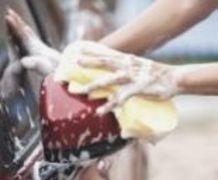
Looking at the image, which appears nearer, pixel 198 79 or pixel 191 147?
pixel 198 79

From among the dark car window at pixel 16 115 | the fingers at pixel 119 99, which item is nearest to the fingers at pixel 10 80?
the dark car window at pixel 16 115

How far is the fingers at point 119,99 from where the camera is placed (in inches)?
66.4

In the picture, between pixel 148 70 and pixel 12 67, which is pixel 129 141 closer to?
pixel 148 70

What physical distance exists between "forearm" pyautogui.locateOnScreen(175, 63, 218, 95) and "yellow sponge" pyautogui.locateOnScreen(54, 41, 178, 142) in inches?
2.0

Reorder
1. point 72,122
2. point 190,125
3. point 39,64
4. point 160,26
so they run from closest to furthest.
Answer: point 72,122, point 39,64, point 160,26, point 190,125

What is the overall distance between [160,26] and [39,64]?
1.29ft

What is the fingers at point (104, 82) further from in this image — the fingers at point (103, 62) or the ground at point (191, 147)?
the ground at point (191, 147)

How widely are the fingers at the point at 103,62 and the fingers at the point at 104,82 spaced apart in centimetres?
3

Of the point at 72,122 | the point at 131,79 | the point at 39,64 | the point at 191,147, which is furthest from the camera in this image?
the point at 191,147

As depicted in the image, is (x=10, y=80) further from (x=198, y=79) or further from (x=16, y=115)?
(x=198, y=79)

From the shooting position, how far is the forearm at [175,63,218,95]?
1.78 m

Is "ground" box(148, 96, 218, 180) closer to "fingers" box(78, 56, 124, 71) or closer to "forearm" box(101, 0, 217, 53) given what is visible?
"forearm" box(101, 0, 217, 53)

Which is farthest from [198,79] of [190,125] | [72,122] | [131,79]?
[190,125]

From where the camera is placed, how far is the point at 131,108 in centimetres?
172
